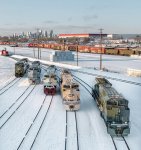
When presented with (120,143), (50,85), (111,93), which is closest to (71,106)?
(111,93)

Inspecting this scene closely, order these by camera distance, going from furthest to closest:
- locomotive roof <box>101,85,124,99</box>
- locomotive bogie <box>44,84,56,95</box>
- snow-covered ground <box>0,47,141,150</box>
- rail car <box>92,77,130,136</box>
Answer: locomotive bogie <box>44,84,56,95</box>, locomotive roof <box>101,85,124,99</box>, rail car <box>92,77,130,136</box>, snow-covered ground <box>0,47,141,150</box>

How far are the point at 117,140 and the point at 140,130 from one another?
321cm

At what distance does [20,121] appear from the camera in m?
25.5

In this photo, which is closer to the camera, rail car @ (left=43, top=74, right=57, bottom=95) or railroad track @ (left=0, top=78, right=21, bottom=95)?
rail car @ (left=43, top=74, right=57, bottom=95)

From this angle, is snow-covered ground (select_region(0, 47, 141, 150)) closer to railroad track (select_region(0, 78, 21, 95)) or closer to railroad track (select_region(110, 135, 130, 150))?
railroad track (select_region(110, 135, 130, 150))

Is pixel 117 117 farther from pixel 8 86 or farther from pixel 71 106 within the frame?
pixel 8 86

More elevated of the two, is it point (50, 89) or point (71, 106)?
point (50, 89)

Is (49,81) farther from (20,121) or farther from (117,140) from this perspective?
(117,140)

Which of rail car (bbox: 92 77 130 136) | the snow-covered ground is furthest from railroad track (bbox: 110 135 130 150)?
rail car (bbox: 92 77 130 136)

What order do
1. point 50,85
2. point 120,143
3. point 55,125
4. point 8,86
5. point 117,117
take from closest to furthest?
point 120,143 < point 117,117 < point 55,125 < point 50,85 < point 8,86

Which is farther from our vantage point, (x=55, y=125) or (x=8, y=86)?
(x=8, y=86)

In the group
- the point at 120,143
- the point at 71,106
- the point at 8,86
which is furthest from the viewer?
the point at 8,86

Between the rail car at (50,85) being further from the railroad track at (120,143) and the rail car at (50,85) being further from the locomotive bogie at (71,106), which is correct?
the railroad track at (120,143)

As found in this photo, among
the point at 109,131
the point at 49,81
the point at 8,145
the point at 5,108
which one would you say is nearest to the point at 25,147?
the point at 8,145
